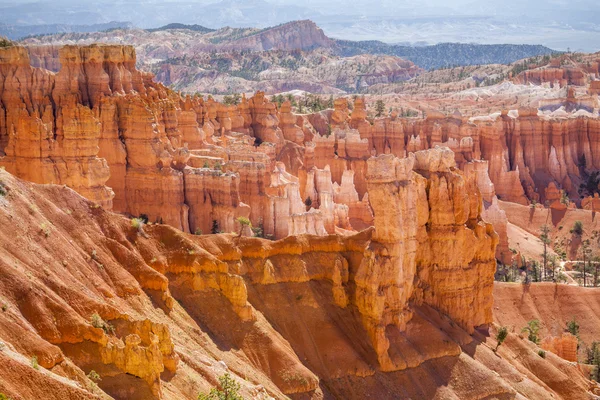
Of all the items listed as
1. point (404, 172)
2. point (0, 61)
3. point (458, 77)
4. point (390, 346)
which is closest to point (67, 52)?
point (0, 61)

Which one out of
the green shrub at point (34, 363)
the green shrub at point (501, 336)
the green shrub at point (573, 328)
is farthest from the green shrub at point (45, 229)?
the green shrub at point (573, 328)

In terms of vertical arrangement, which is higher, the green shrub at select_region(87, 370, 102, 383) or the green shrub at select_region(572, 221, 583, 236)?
the green shrub at select_region(87, 370, 102, 383)

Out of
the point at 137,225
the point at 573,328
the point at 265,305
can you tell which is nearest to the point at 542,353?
the point at 573,328

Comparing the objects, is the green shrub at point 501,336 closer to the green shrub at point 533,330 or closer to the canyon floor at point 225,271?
the canyon floor at point 225,271

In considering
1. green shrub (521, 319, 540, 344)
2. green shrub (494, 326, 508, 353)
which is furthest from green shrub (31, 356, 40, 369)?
green shrub (521, 319, 540, 344)

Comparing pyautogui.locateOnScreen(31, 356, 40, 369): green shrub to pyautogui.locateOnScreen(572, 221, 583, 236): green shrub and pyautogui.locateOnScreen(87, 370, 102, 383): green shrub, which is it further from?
pyautogui.locateOnScreen(572, 221, 583, 236): green shrub

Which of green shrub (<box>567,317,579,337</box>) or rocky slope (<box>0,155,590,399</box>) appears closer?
rocky slope (<box>0,155,590,399</box>)

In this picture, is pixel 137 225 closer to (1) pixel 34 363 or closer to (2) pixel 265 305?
(2) pixel 265 305

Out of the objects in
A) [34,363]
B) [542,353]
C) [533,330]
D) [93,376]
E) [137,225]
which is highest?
[137,225]
